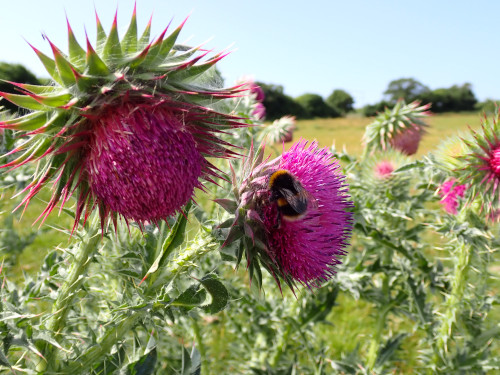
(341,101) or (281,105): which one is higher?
(341,101)

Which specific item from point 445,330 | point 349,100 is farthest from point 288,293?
point 349,100

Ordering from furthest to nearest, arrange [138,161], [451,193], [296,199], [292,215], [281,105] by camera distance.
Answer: [281,105] → [451,193] → [292,215] → [296,199] → [138,161]

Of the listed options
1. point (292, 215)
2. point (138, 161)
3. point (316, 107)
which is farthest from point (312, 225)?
point (316, 107)

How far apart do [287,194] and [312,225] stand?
310 mm

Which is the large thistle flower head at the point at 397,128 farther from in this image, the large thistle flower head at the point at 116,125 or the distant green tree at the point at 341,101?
the distant green tree at the point at 341,101

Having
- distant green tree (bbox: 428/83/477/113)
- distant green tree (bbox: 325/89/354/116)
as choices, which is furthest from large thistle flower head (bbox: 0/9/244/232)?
distant green tree (bbox: 428/83/477/113)

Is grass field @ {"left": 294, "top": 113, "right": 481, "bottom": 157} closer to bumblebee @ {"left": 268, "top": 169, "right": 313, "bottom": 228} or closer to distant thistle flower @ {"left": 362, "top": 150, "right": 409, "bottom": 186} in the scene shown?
distant thistle flower @ {"left": 362, "top": 150, "right": 409, "bottom": 186}

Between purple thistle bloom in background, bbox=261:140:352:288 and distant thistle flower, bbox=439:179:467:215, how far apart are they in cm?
243

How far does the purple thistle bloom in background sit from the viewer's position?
2.55m

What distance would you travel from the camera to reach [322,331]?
23.1 feet

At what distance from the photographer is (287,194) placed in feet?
8.00

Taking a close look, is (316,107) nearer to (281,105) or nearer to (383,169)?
(281,105)

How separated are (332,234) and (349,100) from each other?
231ft

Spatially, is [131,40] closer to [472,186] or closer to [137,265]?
[137,265]
